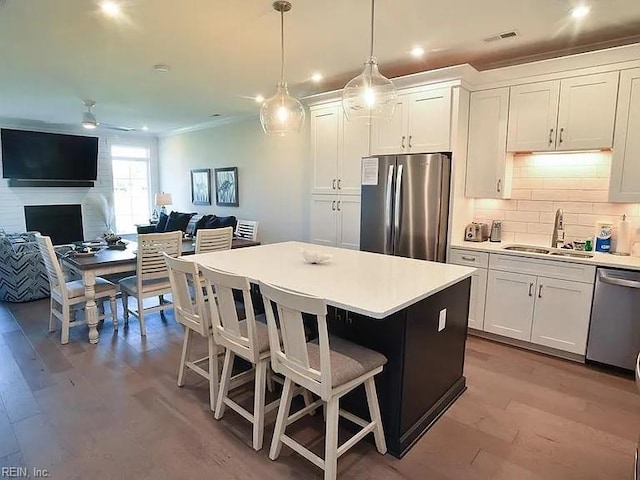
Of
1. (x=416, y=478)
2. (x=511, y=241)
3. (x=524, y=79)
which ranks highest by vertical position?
(x=524, y=79)

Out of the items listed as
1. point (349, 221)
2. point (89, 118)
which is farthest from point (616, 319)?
point (89, 118)

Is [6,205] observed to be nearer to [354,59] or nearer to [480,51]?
[354,59]

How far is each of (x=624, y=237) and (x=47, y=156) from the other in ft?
28.8

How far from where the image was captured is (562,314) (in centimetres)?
315

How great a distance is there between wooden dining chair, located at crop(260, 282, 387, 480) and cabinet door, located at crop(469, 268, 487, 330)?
6.39ft

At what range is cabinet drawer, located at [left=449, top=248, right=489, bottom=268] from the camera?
351cm

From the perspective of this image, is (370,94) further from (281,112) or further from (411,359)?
(411,359)

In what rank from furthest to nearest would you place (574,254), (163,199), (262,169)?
(163,199) < (262,169) < (574,254)

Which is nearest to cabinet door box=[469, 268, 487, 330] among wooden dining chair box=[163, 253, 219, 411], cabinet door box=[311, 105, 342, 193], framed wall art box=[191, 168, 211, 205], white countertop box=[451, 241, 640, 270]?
white countertop box=[451, 241, 640, 270]

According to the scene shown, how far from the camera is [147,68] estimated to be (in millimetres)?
3848

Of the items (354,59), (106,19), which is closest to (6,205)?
(106,19)

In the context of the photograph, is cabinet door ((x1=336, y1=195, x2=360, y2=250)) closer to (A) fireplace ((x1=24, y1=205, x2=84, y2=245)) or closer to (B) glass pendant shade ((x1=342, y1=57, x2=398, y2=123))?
(B) glass pendant shade ((x1=342, y1=57, x2=398, y2=123))

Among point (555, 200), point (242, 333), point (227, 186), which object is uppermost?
point (227, 186)

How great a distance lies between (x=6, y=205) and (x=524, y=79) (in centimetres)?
845
